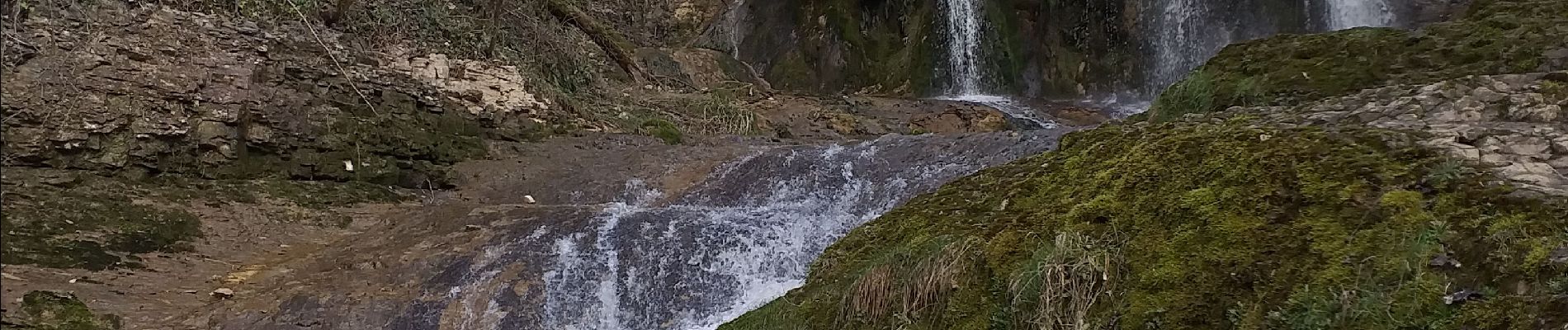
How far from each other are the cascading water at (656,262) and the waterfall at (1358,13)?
9574 mm

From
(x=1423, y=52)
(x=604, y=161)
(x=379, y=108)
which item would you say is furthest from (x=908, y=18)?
(x=1423, y=52)

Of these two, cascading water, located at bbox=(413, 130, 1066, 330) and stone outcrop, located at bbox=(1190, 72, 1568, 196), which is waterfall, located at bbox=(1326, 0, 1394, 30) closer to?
cascading water, located at bbox=(413, 130, 1066, 330)

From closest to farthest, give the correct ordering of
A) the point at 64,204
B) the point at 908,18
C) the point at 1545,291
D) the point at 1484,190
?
the point at 1545,291 → the point at 1484,190 → the point at 64,204 → the point at 908,18

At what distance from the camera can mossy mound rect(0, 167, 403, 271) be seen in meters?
5.98

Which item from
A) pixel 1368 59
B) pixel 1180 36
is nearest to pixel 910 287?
pixel 1368 59

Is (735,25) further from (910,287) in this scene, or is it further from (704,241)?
(910,287)

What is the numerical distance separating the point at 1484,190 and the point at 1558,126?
0.84 metres

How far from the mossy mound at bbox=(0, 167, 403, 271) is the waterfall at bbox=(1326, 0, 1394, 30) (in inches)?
586

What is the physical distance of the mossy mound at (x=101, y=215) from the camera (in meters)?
5.98

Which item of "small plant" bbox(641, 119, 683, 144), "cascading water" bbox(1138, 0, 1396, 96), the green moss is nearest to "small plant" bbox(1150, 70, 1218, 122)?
the green moss

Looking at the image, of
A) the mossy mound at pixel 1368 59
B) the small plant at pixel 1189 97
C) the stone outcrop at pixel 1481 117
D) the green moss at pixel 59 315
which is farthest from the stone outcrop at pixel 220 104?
the stone outcrop at pixel 1481 117

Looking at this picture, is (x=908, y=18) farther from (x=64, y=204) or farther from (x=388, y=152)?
(x=64, y=204)

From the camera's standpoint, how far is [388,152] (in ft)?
28.7

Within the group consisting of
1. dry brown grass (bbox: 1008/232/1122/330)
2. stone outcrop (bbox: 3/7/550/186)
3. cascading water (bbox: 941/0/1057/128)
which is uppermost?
dry brown grass (bbox: 1008/232/1122/330)
